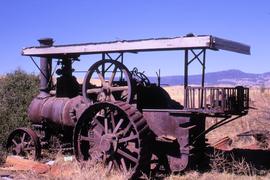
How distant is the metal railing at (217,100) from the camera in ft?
37.2

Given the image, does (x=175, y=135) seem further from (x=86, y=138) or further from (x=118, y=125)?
(x=86, y=138)

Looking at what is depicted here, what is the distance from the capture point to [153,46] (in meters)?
12.3

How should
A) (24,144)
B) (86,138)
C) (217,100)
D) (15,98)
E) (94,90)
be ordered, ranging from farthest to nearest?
(15,98), (24,144), (94,90), (86,138), (217,100)

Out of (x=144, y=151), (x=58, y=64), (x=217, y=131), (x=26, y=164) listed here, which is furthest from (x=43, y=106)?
(x=217, y=131)

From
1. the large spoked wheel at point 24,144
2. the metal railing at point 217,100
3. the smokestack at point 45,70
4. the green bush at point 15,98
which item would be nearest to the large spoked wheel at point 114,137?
the metal railing at point 217,100

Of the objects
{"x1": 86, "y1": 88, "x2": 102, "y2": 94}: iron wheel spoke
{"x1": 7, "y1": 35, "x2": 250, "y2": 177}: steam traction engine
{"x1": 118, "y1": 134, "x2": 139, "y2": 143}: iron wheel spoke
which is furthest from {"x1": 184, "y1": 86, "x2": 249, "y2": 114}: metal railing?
{"x1": 86, "y1": 88, "x2": 102, "y2": 94}: iron wheel spoke

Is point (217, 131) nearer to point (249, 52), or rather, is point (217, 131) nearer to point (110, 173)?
point (249, 52)

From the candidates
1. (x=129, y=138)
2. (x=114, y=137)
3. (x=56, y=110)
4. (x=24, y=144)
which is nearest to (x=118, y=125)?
(x=114, y=137)

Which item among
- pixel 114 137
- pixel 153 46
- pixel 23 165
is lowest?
pixel 23 165

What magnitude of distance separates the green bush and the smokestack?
2.06 m

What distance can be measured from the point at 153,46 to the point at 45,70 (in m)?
5.66

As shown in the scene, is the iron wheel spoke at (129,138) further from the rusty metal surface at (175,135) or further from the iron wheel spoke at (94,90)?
the iron wheel spoke at (94,90)

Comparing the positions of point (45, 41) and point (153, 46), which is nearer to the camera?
point (153, 46)

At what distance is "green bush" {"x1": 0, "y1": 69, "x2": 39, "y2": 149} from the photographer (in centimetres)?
1770
